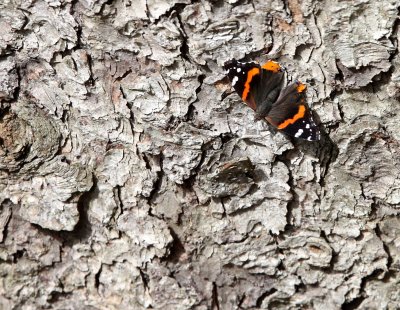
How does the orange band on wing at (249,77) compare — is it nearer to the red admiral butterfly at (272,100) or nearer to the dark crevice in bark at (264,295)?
the red admiral butterfly at (272,100)

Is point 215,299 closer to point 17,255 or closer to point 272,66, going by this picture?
point 17,255

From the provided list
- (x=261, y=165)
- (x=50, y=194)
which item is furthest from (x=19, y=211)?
(x=261, y=165)

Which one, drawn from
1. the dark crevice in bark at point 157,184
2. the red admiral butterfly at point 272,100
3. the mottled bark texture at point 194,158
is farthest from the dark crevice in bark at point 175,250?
the red admiral butterfly at point 272,100

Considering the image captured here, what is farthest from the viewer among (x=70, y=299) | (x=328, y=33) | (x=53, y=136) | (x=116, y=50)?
(x=70, y=299)

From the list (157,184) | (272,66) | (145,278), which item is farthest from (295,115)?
(145,278)

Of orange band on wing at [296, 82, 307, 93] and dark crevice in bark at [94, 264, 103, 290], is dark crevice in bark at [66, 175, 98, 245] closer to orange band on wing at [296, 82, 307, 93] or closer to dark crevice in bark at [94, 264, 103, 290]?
dark crevice in bark at [94, 264, 103, 290]

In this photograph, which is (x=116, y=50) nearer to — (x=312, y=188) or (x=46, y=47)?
(x=46, y=47)

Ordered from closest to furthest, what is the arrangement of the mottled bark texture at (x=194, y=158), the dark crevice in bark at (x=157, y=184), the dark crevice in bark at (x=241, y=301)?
the mottled bark texture at (x=194, y=158), the dark crevice in bark at (x=157, y=184), the dark crevice in bark at (x=241, y=301)
